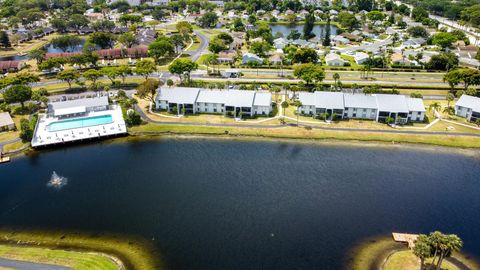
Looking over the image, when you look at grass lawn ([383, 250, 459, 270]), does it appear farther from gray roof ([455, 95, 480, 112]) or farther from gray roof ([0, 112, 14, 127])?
gray roof ([0, 112, 14, 127])

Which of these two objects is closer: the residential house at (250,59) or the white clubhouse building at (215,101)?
the white clubhouse building at (215,101)

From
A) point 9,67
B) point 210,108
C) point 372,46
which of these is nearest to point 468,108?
point 210,108

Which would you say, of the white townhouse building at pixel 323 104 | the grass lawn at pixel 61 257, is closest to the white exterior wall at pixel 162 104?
the white townhouse building at pixel 323 104

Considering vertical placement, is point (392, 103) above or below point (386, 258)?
above

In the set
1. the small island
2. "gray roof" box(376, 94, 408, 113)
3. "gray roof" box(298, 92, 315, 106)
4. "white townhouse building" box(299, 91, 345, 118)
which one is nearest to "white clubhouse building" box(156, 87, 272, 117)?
"gray roof" box(298, 92, 315, 106)

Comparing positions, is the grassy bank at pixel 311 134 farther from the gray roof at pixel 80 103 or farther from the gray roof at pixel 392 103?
the gray roof at pixel 80 103

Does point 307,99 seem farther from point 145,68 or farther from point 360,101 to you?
point 145,68

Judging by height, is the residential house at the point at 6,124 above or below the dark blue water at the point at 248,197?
above
